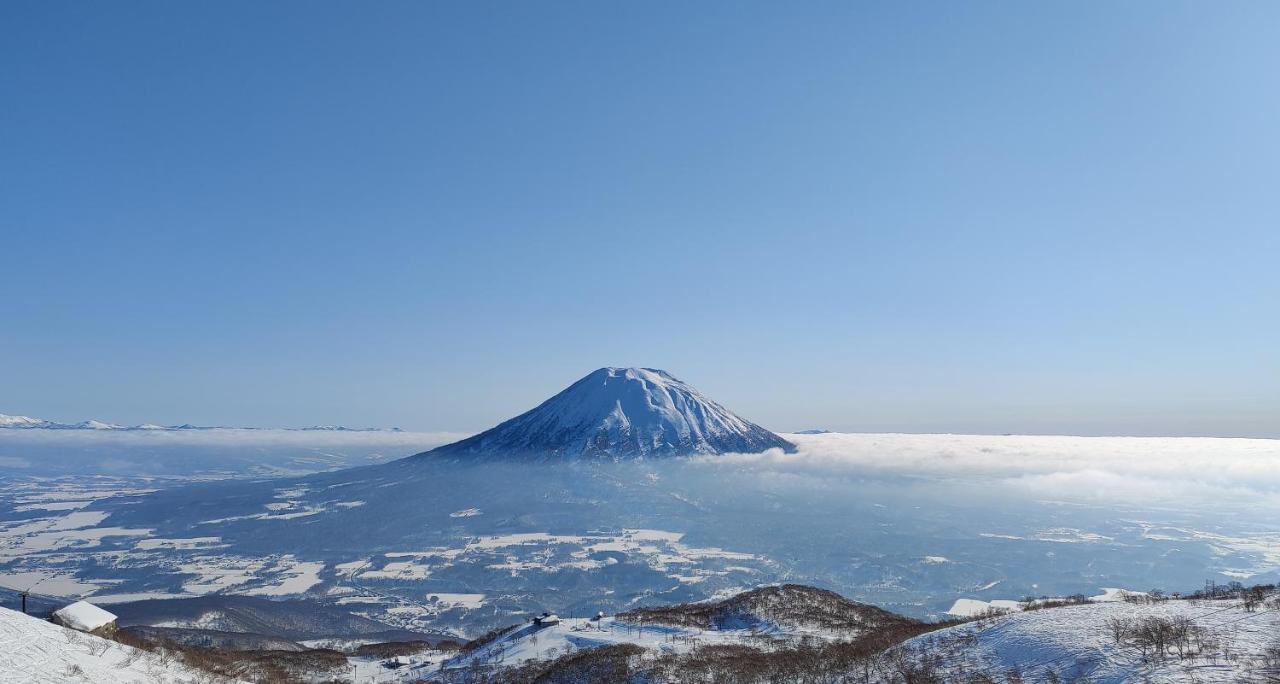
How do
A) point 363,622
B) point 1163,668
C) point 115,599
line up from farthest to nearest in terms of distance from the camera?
point 115,599
point 363,622
point 1163,668

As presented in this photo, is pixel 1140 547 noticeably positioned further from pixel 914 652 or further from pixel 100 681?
pixel 100 681

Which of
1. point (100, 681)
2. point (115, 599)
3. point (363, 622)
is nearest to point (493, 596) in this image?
point (363, 622)

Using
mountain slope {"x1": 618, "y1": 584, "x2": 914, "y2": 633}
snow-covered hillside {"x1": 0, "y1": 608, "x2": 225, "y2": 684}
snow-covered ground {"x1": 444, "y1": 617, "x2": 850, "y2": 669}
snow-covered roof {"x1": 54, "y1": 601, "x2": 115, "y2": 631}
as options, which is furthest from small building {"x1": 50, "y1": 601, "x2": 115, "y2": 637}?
mountain slope {"x1": 618, "y1": 584, "x2": 914, "y2": 633}

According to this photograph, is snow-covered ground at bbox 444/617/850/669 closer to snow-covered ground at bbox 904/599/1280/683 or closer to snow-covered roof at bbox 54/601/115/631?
snow-covered ground at bbox 904/599/1280/683

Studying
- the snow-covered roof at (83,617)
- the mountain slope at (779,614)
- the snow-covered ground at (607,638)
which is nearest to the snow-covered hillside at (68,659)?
the snow-covered roof at (83,617)

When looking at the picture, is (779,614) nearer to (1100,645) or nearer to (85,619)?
(1100,645)

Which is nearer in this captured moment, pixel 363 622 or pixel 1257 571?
pixel 363 622

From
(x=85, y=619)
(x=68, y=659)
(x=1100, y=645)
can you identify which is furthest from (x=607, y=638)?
(x=85, y=619)
